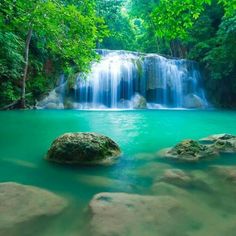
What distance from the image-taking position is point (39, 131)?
8.65 metres

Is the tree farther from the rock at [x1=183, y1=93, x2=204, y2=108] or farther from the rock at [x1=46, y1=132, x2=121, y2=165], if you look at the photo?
the rock at [x1=183, y1=93, x2=204, y2=108]

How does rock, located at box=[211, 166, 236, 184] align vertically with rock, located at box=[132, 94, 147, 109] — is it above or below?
below

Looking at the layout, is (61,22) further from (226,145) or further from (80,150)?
(226,145)

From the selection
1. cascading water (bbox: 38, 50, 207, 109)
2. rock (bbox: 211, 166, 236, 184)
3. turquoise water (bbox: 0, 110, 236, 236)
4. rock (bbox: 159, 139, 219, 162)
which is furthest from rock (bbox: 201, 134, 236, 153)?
cascading water (bbox: 38, 50, 207, 109)

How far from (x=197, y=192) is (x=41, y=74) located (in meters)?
16.7

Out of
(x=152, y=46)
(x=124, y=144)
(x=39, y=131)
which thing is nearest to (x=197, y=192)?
(x=124, y=144)

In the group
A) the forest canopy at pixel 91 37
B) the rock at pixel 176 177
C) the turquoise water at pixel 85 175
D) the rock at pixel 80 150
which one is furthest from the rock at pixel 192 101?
the rock at pixel 176 177

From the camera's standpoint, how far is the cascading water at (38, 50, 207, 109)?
2012 centimetres

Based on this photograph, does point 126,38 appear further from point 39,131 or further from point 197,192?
point 197,192

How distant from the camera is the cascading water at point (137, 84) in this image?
2012 cm

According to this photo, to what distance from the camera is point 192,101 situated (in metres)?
22.1

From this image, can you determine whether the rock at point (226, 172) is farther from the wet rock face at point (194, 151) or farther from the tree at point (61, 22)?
the tree at point (61, 22)

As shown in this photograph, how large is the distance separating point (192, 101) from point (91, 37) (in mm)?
13296

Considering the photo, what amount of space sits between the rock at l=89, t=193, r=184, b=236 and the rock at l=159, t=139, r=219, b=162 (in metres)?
2.07
